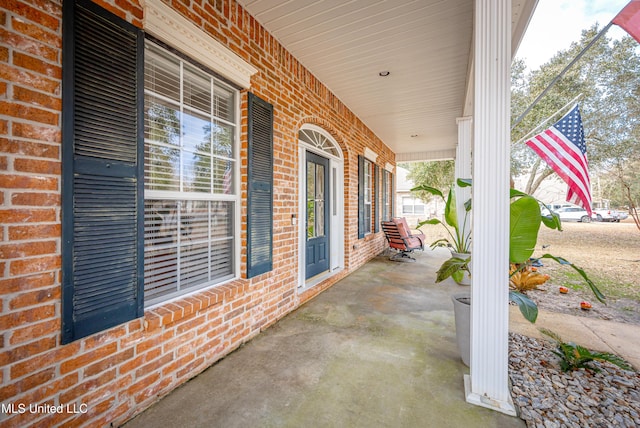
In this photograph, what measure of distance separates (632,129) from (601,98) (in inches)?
37.9

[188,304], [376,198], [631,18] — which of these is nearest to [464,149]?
[376,198]

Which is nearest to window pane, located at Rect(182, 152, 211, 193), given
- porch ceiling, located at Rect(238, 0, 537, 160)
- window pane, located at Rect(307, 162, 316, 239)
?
porch ceiling, located at Rect(238, 0, 537, 160)

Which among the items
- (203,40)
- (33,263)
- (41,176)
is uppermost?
(203,40)

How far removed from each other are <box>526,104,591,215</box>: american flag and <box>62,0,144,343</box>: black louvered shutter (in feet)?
14.4

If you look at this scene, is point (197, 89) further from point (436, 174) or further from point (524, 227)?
point (436, 174)

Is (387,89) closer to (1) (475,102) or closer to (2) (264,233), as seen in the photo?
(1) (475,102)

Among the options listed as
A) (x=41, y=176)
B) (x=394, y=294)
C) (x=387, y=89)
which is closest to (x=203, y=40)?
(x=41, y=176)

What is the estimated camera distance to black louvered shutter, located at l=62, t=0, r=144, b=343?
1.30 metres

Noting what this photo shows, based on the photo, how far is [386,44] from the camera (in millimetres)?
2805

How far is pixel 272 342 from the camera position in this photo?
248cm

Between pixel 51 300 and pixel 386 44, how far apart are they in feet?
11.0

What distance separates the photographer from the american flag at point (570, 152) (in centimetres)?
324

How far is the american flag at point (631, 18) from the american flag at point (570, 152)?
6.80 feet

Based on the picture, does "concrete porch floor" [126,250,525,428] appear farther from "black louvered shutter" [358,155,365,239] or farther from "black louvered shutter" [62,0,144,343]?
"black louvered shutter" [358,155,365,239]
